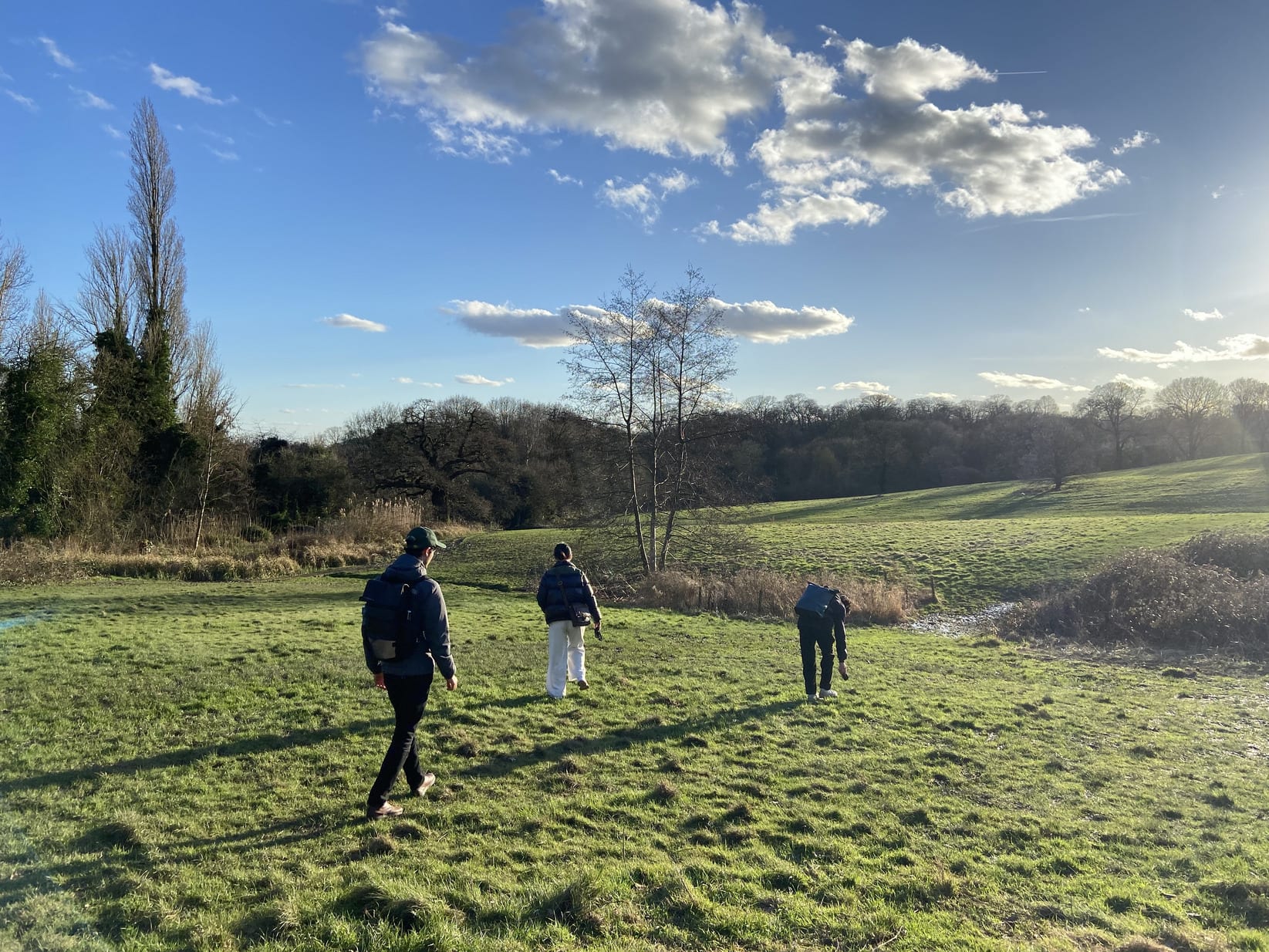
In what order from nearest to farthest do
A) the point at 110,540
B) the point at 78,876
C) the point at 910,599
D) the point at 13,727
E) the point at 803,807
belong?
1. the point at 78,876
2. the point at 803,807
3. the point at 13,727
4. the point at 910,599
5. the point at 110,540

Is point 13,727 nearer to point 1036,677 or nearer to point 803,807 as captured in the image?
point 803,807

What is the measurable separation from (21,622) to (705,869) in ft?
47.1

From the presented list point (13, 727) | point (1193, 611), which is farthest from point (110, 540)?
point (1193, 611)

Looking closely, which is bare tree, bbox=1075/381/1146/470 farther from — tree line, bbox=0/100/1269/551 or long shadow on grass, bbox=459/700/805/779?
long shadow on grass, bbox=459/700/805/779

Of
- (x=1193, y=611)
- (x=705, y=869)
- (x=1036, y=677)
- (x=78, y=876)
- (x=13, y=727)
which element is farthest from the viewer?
(x=1193, y=611)

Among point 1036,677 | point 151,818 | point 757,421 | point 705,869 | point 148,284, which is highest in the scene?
point 148,284

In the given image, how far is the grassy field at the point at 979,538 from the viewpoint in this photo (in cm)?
2444

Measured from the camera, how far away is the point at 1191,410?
260 ft

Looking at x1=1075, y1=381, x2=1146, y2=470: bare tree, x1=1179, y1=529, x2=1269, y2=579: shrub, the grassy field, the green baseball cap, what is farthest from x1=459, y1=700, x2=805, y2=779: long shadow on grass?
x1=1075, y1=381, x2=1146, y2=470: bare tree

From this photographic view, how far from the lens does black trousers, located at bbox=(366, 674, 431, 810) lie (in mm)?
5305

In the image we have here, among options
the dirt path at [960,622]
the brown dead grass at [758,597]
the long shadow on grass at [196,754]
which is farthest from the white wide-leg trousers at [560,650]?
the dirt path at [960,622]

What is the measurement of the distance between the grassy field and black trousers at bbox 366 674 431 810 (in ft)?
62.9

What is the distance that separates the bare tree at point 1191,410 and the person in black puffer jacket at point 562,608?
91.9 meters

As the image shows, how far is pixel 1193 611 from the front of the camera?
1577 centimetres
